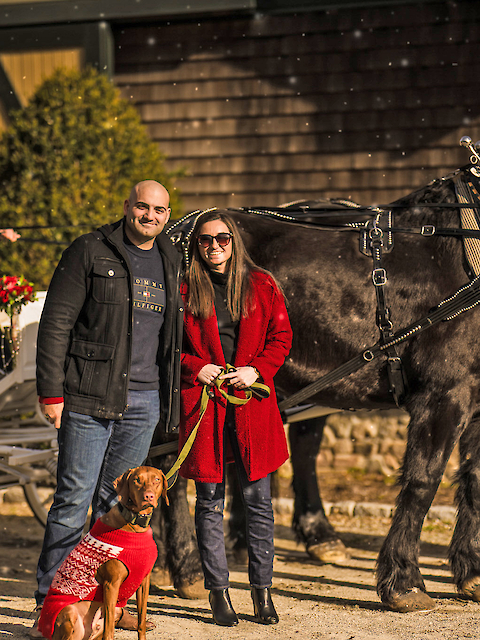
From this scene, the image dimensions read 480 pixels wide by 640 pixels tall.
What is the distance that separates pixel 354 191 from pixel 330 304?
393cm

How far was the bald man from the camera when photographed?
10.4 ft

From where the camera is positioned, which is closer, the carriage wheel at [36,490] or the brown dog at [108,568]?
the brown dog at [108,568]

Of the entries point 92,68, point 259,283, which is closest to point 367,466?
point 259,283

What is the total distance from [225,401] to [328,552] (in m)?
1.79

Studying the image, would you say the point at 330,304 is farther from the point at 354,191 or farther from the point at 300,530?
the point at 354,191

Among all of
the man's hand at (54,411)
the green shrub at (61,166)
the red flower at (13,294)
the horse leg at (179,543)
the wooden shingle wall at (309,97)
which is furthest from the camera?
the wooden shingle wall at (309,97)

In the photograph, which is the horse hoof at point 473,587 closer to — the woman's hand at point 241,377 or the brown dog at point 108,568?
the woman's hand at point 241,377

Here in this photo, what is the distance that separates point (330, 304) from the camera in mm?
3893

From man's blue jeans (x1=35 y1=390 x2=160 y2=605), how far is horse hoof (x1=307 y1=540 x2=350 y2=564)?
1817mm

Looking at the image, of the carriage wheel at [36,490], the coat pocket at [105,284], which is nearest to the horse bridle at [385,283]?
the coat pocket at [105,284]

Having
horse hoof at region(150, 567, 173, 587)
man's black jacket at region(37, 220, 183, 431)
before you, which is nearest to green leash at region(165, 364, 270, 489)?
man's black jacket at region(37, 220, 183, 431)

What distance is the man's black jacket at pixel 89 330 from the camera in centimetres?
313

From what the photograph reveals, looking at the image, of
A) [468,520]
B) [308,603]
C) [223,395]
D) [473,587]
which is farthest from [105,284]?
[473,587]

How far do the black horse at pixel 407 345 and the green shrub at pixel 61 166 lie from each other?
3081 millimetres
